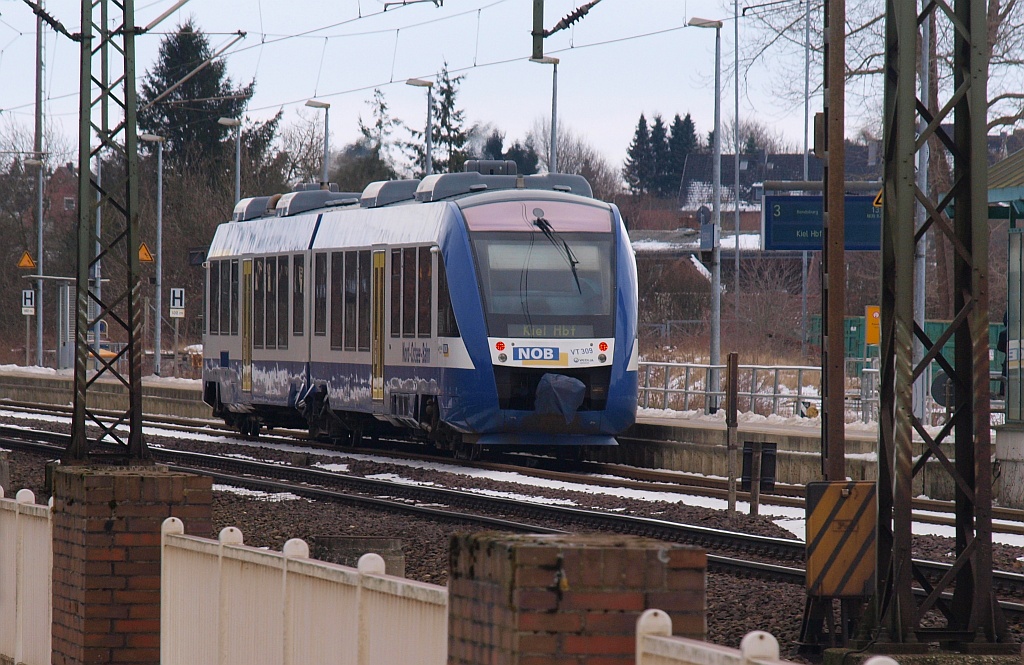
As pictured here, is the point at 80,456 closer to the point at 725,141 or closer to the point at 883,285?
the point at 883,285

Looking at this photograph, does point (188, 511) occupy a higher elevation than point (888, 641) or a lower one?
higher

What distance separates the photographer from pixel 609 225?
21344mm

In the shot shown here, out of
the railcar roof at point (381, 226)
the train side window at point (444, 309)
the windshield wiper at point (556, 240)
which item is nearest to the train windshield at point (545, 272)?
the windshield wiper at point (556, 240)

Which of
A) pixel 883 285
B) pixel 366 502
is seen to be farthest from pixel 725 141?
pixel 883 285

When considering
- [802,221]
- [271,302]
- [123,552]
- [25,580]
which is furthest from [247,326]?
[123,552]

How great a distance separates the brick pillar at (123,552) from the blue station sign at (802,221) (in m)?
14.8

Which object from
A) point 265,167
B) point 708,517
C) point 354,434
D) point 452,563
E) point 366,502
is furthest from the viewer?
point 265,167

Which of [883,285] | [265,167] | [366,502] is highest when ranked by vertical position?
[265,167]

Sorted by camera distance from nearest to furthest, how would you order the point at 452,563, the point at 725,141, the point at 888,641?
the point at 452,563
the point at 888,641
the point at 725,141

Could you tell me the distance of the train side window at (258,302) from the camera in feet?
88.0

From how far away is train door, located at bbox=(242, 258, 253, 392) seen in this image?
2722 cm

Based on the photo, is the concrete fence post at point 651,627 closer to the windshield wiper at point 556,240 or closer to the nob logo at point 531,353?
the nob logo at point 531,353

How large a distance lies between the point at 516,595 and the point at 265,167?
228 feet

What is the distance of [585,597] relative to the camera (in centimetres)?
453
